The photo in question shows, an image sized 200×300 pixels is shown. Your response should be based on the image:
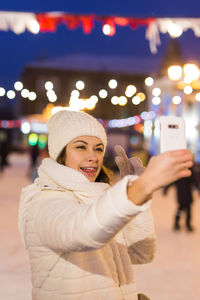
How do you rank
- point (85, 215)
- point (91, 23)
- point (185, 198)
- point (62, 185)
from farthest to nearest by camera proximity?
1. point (185, 198)
2. point (91, 23)
3. point (62, 185)
4. point (85, 215)

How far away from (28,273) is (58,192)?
3.80m

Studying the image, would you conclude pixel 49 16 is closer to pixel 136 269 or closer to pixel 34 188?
pixel 136 269

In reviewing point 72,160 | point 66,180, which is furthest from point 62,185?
point 72,160

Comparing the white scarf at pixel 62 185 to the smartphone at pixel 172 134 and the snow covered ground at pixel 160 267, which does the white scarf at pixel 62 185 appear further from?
the snow covered ground at pixel 160 267

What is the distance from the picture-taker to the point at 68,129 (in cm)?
191

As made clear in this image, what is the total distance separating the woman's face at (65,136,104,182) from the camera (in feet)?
6.28

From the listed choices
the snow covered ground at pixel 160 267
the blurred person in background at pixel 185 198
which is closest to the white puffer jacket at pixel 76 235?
the snow covered ground at pixel 160 267

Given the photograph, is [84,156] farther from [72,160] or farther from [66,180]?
[66,180]

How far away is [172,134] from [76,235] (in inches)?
16.4

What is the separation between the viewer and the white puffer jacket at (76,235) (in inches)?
51.8

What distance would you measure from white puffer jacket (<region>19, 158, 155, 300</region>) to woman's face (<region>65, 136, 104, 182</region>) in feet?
0.31

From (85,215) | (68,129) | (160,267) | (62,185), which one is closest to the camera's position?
(85,215)

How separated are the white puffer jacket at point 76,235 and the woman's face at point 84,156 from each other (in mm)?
96

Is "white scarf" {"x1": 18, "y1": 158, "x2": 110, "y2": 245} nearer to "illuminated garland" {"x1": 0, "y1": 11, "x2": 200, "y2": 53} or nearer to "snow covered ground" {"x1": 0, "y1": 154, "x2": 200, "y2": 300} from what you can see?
"snow covered ground" {"x1": 0, "y1": 154, "x2": 200, "y2": 300}
